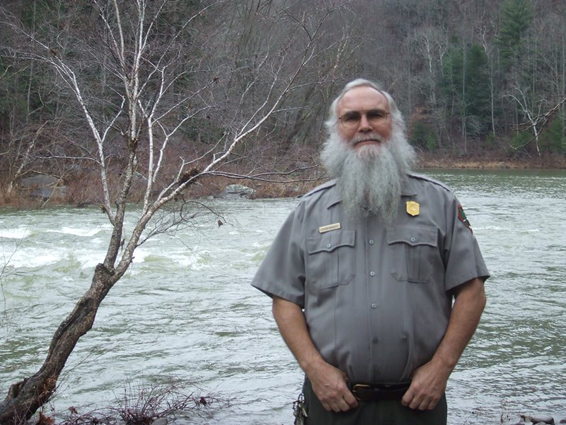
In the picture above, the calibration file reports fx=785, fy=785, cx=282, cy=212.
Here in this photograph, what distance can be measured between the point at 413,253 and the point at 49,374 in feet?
9.29

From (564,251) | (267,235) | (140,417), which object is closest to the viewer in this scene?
(140,417)

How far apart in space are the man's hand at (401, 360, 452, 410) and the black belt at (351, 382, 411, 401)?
4cm

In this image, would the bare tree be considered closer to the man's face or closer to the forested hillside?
the forested hillside

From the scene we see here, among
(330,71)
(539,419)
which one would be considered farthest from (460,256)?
(330,71)

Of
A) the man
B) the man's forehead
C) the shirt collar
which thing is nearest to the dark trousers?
the man

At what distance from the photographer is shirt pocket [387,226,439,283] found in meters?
2.68

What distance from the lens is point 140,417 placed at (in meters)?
5.16

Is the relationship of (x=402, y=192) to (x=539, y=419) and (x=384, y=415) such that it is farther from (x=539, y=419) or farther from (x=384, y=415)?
(x=539, y=419)

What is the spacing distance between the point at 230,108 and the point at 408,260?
5343mm

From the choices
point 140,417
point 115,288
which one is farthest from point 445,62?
point 140,417

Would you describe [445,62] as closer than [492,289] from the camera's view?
No

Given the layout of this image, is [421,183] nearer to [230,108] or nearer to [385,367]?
[385,367]

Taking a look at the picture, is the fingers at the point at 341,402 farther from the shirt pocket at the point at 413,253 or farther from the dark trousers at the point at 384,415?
the shirt pocket at the point at 413,253

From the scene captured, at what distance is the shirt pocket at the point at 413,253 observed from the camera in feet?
8.79
